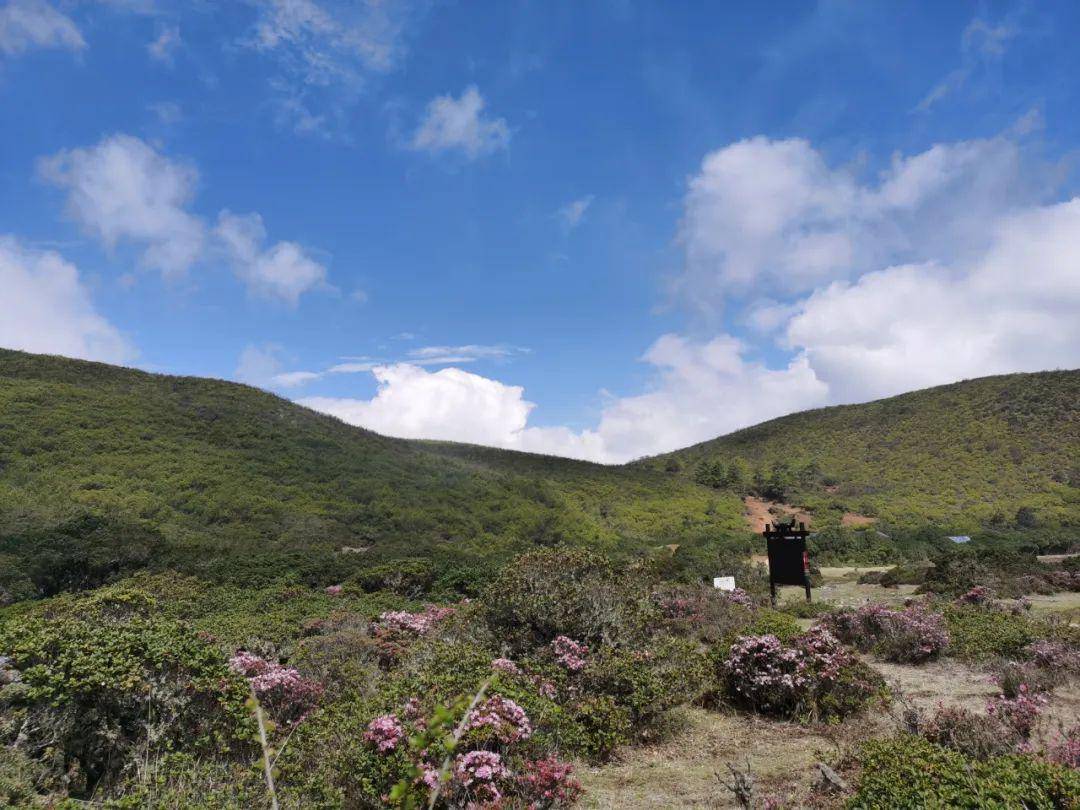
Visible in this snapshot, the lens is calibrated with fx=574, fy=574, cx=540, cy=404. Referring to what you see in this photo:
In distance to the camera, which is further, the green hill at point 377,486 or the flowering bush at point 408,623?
the green hill at point 377,486

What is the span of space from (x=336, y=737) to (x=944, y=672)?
9.16 m

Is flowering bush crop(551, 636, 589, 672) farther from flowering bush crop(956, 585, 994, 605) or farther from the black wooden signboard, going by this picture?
flowering bush crop(956, 585, 994, 605)

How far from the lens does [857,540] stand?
31.1m

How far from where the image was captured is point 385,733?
4.84 meters

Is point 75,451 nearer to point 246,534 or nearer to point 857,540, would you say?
point 246,534

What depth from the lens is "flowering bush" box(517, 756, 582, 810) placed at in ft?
15.4

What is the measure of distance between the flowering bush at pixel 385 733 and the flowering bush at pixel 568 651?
315cm

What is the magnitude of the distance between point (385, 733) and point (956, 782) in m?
4.27

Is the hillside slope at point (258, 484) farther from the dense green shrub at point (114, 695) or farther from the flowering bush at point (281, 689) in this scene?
the dense green shrub at point (114, 695)

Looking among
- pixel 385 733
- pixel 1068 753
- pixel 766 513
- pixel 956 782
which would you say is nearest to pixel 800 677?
pixel 1068 753

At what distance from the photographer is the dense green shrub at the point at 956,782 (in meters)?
3.63

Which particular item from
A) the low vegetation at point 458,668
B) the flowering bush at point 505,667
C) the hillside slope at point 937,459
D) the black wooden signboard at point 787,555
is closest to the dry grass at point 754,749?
the low vegetation at point 458,668

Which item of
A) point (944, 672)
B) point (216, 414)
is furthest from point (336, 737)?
point (216, 414)

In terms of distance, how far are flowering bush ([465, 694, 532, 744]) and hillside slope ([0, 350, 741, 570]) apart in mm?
20681
